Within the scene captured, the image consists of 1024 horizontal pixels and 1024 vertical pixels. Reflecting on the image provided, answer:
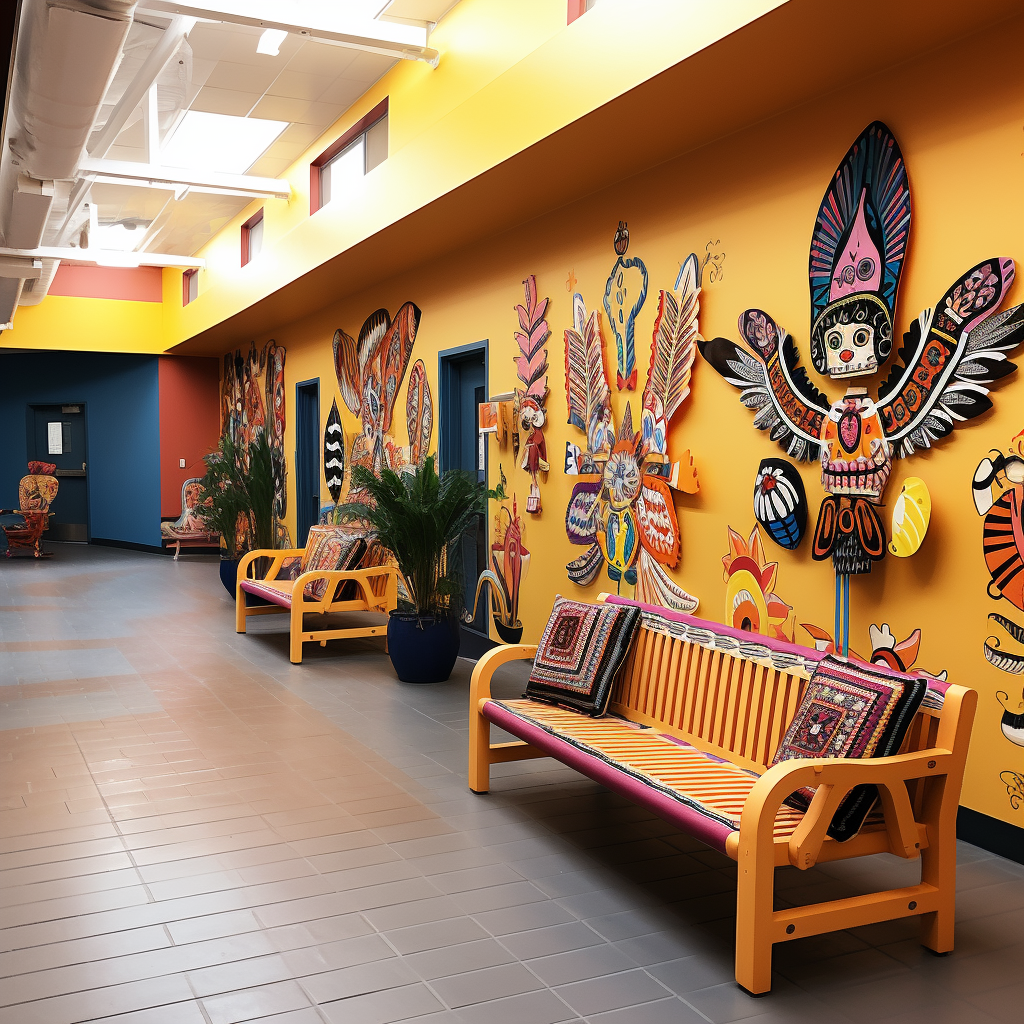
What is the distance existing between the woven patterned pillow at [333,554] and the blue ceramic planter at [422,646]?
1.03 m

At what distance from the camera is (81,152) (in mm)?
5746

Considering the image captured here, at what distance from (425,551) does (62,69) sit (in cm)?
300

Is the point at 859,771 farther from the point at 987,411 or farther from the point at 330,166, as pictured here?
the point at 330,166

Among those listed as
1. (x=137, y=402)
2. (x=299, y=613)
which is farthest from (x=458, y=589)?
(x=137, y=402)

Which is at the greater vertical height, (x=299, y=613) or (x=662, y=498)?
(x=662, y=498)

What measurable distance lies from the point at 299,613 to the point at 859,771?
4.71 metres

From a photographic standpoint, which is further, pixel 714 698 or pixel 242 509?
pixel 242 509

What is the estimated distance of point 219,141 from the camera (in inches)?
337

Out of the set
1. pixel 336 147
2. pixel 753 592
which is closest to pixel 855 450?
pixel 753 592

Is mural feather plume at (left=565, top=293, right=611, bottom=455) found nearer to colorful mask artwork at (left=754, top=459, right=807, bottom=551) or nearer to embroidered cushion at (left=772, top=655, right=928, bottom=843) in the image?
colorful mask artwork at (left=754, top=459, right=807, bottom=551)

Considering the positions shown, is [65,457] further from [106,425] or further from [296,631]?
[296,631]

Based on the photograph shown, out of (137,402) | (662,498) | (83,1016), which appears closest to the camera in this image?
(83,1016)

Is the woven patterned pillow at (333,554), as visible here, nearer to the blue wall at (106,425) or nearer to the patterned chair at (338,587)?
the patterned chair at (338,587)

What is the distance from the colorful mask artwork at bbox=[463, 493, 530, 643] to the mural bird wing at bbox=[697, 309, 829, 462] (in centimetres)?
221
